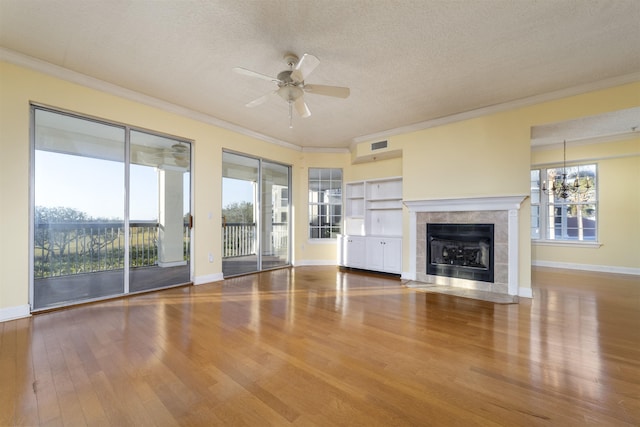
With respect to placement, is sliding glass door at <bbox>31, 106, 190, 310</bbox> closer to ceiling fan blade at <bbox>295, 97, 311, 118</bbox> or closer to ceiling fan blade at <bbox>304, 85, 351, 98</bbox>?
ceiling fan blade at <bbox>295, 97, 311, 118</bbox>

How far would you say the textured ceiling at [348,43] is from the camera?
2287mm

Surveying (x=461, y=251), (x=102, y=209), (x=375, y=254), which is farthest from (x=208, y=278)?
(x=461, y=251)

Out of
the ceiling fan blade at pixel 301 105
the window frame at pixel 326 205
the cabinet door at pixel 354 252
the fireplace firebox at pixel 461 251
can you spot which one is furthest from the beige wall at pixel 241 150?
the ceiling fan blade at pixel 301 105

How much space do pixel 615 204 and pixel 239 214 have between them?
8.07 metres

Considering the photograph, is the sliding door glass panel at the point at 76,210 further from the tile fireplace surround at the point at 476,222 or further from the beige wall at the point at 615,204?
the beige wall at the point at 615,204

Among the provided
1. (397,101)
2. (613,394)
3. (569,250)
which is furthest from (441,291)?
(569,250)

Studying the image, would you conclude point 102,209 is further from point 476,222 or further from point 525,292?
point 525,292

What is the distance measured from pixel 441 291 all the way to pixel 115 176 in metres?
5.31

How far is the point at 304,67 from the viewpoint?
259 cm

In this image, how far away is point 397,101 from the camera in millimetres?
4078

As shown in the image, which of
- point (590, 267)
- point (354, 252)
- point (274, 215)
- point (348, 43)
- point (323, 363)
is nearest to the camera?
point (323, 363)

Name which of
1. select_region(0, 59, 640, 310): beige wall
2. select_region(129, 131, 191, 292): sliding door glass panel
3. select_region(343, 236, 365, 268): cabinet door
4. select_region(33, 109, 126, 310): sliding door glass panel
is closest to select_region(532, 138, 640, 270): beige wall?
select_region(0, 59, 640, 310): beige wall

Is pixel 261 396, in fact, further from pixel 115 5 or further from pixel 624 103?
pixel 624 103

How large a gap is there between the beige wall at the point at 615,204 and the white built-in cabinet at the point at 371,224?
427 centimetres
